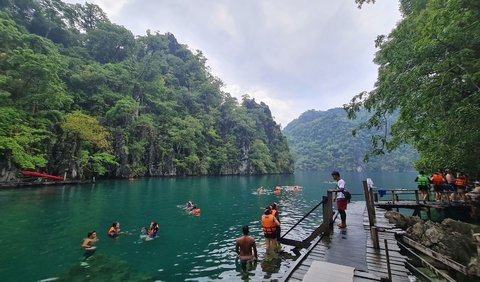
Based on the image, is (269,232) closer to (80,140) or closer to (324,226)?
(324,226)

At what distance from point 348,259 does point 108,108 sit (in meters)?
58.5

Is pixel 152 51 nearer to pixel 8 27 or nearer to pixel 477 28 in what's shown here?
pixel 8 27

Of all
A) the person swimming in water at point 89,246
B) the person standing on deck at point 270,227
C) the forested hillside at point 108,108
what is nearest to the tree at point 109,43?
the forested hillside at point 108,108

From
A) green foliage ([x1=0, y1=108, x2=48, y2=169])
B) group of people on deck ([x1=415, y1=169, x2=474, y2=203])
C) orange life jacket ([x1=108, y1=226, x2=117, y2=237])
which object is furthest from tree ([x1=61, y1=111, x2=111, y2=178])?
group of people on deck ([x1=415, y1=169, x2=474, y2=203])

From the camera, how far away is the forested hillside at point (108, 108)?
121 ft

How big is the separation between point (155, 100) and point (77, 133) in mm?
28452

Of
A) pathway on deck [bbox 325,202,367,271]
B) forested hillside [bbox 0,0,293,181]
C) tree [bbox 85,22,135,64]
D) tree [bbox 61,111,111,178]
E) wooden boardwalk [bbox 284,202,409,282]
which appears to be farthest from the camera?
tree [bbox 85,22,135,64]

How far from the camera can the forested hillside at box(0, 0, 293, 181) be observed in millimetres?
37000

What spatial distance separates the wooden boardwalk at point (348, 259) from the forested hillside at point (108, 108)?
127 feet

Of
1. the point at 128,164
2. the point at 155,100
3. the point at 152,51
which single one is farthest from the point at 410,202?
the point at 152,51

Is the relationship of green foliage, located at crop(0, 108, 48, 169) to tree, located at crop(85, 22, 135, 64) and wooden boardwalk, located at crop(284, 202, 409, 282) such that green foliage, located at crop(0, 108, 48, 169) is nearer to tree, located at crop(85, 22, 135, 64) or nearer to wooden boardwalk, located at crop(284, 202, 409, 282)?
wooden boardwalk, located at crop(284, 202, 409, 282)

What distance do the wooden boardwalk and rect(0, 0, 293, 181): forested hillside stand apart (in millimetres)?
38591

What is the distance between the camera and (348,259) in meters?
7.48

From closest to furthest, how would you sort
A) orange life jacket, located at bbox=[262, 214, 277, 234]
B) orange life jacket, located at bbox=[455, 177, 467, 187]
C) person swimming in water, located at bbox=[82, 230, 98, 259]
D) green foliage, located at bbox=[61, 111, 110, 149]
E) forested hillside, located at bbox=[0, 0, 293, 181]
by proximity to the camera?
orange life jacket, located at bbox=[262, 214, 277, 234] → person swimming in water, located at bbox=[82, 230, 98, 259] → orange life jacket, located at bbox=[455, 177, 467, 187] → forested hillside, located at bbox=[0, 0, 293, 181] → green foliage, located at bbox=[61, 111, 110, 149]
